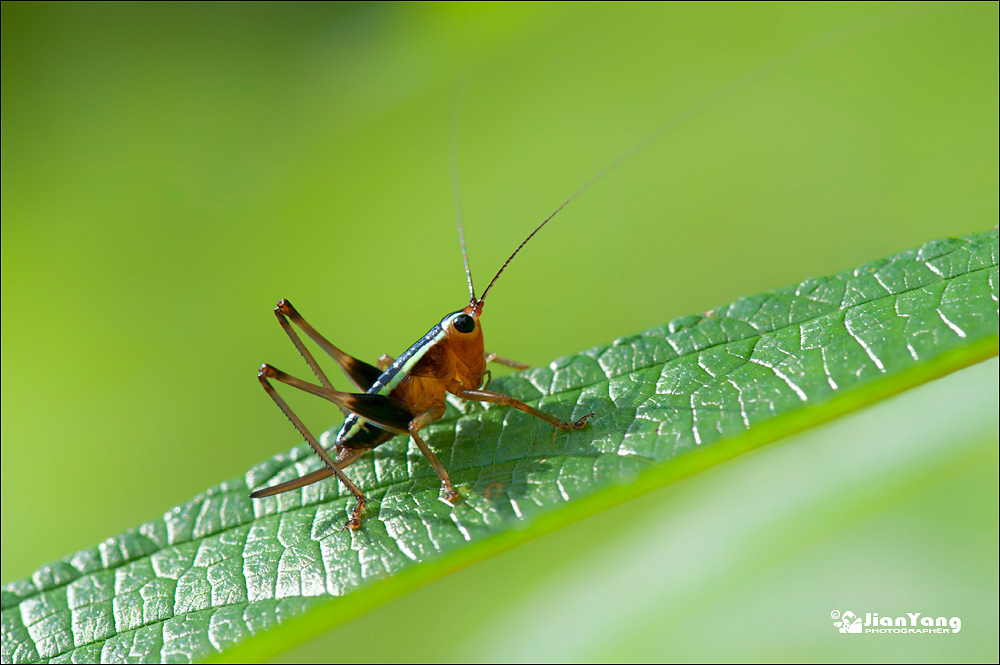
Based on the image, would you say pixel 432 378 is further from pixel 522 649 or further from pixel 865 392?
pixel 865 392

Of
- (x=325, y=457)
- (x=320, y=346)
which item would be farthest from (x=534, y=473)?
(x=320, y=346)

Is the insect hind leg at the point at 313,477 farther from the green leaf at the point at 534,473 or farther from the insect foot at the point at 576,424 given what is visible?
the insect foot at the point at 576,424

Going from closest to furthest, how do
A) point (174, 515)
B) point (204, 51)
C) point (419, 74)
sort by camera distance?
1. point (174, 515)
2. point (419, 74)
3. point (204, 51)

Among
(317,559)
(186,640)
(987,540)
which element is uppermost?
(987,540)

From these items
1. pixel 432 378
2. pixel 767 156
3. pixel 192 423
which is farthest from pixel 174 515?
pixel 767 156

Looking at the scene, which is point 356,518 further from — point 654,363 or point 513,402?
point 654,363

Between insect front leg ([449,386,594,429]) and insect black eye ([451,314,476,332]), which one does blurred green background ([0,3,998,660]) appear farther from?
insect black eye ([451,314,476,332])

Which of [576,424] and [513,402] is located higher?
[513,402]
